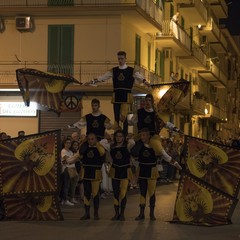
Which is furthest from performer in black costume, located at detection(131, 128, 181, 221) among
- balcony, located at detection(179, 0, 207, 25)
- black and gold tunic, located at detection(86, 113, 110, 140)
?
balcony, located at detection(179, 0, 207, 25)

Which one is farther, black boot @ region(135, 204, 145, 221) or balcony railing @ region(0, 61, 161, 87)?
balcony railing @ region(0, 61, 161, 87)

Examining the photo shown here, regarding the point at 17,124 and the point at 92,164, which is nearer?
the point at 92,164

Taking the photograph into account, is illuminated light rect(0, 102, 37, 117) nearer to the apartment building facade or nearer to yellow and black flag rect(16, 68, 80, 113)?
the apartment building facade

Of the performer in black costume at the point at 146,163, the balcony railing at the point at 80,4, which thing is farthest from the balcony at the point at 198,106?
the performer in black costume at the point at 146,163

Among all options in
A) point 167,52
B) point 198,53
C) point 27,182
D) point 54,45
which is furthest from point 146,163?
point 198,53

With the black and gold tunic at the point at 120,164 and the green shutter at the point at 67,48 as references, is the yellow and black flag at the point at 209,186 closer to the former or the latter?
the black and gold tunic at the point at 120,164

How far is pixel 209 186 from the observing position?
1338 cm

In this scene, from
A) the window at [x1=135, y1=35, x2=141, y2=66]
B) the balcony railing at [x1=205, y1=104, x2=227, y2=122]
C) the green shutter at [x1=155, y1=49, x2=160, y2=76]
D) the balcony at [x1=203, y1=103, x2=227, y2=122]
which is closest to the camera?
the window at [x1=135, y1=35, x2=141, y2=66]

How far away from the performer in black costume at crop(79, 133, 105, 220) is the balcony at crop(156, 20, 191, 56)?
70.3ft

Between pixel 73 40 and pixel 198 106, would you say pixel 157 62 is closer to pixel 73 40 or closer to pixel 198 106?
pixel 73 40

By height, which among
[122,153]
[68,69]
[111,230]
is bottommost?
[111,230]

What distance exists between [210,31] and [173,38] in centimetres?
1557

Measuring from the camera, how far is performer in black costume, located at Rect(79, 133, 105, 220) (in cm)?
1348

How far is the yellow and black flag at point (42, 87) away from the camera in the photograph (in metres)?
14.2
